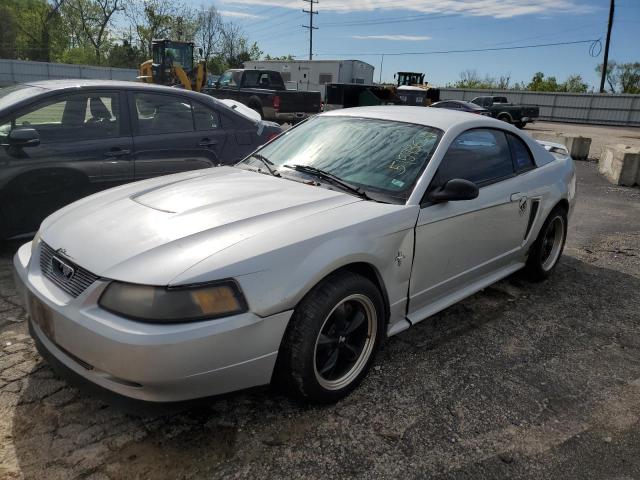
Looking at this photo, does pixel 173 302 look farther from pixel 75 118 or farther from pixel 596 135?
pixel 596 135

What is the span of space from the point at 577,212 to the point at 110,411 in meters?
7.39

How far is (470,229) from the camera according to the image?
130 inches

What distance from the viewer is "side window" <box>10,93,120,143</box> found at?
4.28 m

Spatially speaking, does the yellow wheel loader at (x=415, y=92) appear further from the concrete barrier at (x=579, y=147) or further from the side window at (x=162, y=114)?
the side window at (x=162, y=114)

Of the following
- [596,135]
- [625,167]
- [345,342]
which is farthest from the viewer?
[596,135]

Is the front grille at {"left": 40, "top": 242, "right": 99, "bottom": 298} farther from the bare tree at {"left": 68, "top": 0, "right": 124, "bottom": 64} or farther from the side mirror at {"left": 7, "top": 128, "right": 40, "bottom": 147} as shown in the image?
the bare tree at {"left": 68, "top": 0, "right": 124, "bottom": 64}

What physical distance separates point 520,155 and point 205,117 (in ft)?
10.4

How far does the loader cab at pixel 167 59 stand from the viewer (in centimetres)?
2136

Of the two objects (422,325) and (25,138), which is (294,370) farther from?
(25,138)

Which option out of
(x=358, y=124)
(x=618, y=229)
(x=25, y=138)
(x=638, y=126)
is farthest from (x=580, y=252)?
(x=638, y=126)

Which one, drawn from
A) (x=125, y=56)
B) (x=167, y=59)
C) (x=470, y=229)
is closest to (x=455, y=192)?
(x=470, y=229)

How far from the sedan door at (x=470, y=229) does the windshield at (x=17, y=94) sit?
141 inches

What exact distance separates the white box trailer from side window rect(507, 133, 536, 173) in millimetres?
28637

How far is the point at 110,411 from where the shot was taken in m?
2.48
